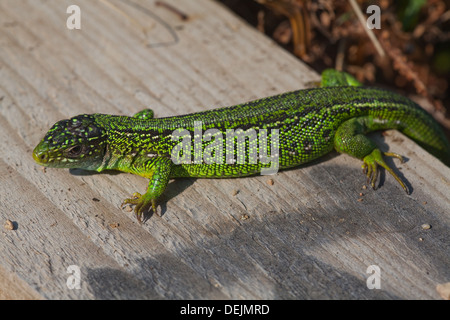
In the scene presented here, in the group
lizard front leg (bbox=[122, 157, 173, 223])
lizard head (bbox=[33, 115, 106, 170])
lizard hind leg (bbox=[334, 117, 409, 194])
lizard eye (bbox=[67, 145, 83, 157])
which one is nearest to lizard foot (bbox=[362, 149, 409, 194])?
lizard hind leg (bbox=[334, 117, 409, 194])

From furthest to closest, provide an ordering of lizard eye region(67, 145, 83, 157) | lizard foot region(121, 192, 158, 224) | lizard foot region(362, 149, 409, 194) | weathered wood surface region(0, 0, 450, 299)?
lizard eye region(67, 145, 83, 157) < lizard foot region(362, 149, 409, 194) < lizard foot region(121, 192, 158, 224) < weathered wood surface region(0, 0, 450, 299)

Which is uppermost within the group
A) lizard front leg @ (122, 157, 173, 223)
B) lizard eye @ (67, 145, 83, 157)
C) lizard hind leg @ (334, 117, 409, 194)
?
lizard hind leg @ (334, 117, 409, 194)

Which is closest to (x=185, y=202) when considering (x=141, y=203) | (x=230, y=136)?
(x=141, y=203)

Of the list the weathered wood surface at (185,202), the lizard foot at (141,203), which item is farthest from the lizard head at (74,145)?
the lizard foot at (141,203)

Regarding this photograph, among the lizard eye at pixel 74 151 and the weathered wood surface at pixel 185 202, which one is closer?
the weathered wood surface at pixel 185 202

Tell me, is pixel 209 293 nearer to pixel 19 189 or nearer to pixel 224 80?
pixel 19 189

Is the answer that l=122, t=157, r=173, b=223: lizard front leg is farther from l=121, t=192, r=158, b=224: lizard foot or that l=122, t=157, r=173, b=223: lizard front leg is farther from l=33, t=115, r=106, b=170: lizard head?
l=33, t=115, r=106, b=170: lizard head

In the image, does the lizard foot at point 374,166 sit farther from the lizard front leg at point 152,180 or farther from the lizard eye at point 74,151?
the lizard eye at point 74,151

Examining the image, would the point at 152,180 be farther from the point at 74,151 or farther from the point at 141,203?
the point at 74,151
